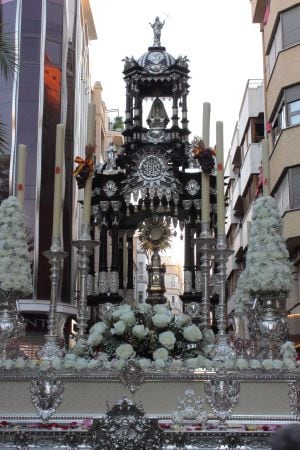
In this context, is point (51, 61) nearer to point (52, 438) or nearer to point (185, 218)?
point (185, 218)

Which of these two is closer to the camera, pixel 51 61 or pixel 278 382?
pixel 278 382

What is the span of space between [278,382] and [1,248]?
3.80 meters

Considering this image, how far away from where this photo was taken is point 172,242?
561 inches

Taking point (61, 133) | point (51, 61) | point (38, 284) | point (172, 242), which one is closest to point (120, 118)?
point (51, 61)

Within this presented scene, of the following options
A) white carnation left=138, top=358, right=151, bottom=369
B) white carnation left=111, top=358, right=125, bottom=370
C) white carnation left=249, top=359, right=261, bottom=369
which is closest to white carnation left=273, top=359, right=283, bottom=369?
white carnation left=249, top=359, right=261, bottom=369

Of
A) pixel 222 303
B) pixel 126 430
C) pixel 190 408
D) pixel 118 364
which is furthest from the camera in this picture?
pixel 222 303

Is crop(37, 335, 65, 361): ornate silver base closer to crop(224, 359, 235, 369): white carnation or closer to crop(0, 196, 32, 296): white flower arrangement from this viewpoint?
crop(0, 196, 32, 296): white flower arrangement

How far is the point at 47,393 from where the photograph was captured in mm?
7082

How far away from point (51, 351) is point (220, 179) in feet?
10.6

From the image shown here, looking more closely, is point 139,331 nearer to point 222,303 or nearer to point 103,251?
point 222,303

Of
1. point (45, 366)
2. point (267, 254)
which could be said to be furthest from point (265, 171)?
point (45, 366)

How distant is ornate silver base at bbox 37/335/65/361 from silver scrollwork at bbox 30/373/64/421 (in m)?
0.76

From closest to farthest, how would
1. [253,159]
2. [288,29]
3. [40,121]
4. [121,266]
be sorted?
1. [121,266]
2. [288,29]
3. [40,121]
4. [253,159]

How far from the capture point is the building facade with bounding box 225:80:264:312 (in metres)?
32.4
